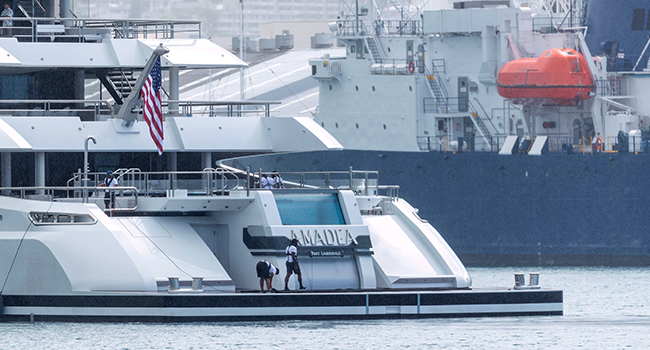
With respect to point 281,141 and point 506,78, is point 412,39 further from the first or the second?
point 281,141

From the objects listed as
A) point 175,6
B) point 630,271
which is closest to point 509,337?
point 630,271

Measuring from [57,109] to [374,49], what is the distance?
85.3 ft

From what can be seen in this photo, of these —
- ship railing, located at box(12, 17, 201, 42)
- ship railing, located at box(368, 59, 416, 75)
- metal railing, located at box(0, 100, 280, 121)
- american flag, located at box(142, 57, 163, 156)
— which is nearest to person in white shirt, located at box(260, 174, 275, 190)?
metal railing, located at box(0, 100, 280, 121)

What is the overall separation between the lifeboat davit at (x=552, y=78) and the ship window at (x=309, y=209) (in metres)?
22.1

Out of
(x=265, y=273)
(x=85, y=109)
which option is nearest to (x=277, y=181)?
(x=265, y=273)

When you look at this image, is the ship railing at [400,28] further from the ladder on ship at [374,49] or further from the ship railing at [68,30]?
the ship railing at [68,30]

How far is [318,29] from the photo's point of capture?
100m

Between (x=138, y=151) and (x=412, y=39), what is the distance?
27.1 meters

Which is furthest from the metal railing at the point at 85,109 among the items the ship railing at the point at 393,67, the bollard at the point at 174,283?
the ship railing at the point at 393,67

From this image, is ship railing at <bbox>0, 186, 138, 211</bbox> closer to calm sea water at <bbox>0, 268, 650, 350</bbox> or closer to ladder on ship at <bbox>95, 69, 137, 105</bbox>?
calm sea water at <bbox>0, 268, 650, 350</bbox>

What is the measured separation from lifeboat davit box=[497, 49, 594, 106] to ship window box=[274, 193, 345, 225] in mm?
22143

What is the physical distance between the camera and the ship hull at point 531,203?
48594 millimetres

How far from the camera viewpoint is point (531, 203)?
50500 mm

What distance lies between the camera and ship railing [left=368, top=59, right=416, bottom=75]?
5413cm
